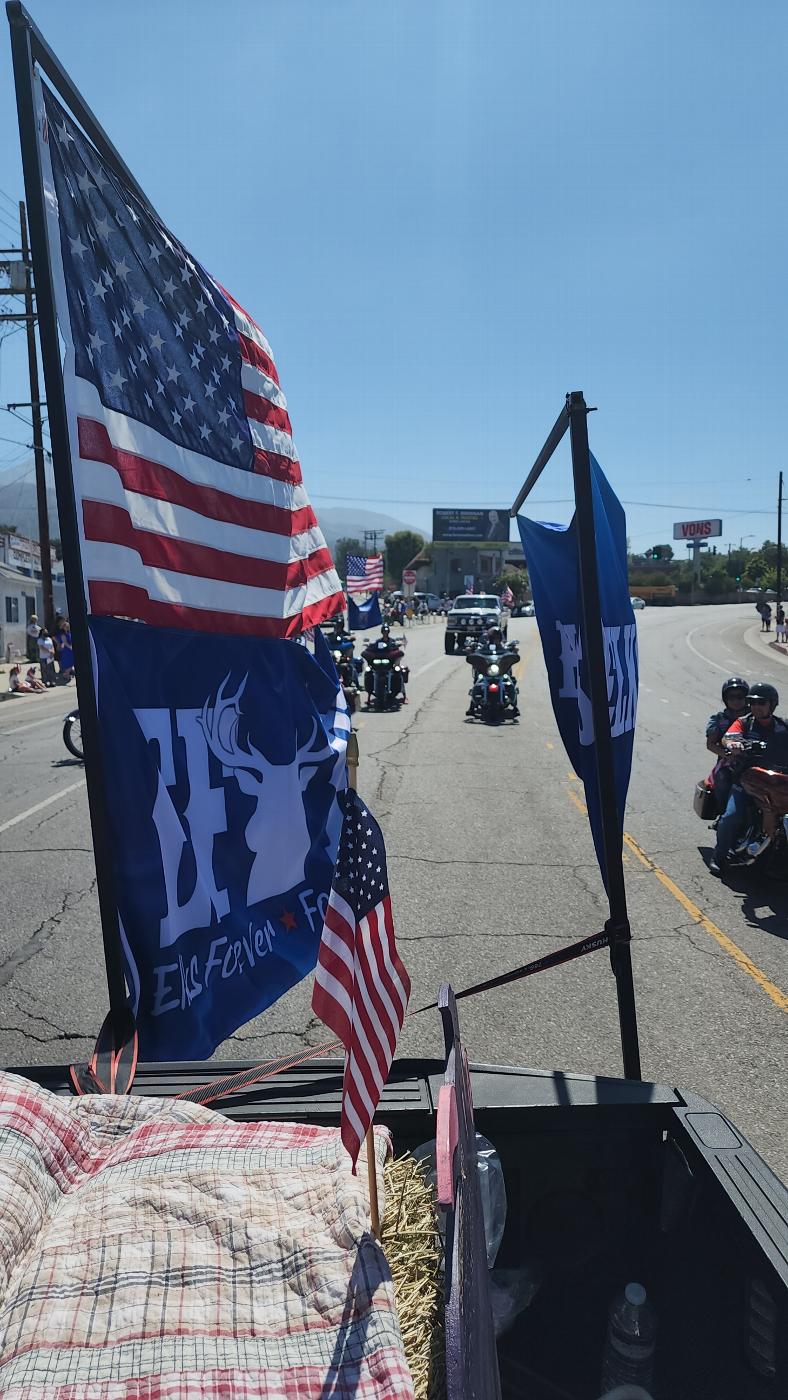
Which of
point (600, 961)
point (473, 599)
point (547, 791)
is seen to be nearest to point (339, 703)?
point (600, 961)

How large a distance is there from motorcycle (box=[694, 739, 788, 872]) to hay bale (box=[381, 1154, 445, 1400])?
5762mm

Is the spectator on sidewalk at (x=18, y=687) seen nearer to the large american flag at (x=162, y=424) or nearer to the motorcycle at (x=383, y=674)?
the motorcycle at (x=383, y=674)

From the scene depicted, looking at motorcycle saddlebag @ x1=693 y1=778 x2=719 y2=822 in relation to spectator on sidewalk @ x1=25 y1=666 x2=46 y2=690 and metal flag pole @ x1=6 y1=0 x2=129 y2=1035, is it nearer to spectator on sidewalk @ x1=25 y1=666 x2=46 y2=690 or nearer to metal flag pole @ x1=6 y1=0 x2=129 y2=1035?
metal flag pole @ x1=6 y1=0 x2=129 y2=1035

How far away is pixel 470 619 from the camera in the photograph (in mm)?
41469

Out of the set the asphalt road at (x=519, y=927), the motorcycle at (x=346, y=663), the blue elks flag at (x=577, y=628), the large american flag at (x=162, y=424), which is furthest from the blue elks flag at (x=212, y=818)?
the motorcycle at (x=346, y=663)

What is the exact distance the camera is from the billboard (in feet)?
399

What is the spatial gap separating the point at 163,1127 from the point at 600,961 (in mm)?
4644

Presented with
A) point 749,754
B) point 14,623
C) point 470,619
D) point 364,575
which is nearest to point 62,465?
point 749,754

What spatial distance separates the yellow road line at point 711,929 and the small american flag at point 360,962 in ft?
13.3

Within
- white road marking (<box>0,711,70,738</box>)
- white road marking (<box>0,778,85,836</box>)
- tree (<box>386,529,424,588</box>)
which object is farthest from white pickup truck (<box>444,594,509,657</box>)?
tree (<box>386,529,424,588</box>)

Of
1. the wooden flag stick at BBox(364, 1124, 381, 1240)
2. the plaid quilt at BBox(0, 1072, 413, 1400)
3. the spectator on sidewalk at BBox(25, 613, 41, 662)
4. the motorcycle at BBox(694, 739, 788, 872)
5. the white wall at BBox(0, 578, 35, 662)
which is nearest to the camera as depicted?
the plaid quilt at BBox(0, 1072, 413, 1400)

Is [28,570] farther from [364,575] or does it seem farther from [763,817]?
[763,817]

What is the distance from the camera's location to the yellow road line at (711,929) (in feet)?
18.9

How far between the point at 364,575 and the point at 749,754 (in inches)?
677
